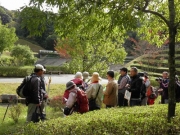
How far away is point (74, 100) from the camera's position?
5.28 metres

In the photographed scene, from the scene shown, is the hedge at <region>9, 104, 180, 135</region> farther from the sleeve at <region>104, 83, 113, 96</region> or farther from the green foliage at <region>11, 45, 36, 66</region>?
the green foliage at <region>11, 45, 36, 66</region>

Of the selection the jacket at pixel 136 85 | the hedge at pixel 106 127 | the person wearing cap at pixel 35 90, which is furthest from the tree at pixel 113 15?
the jacket at pixel 136 85

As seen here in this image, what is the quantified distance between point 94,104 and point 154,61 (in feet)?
66.9

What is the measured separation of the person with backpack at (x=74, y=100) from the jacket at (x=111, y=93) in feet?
4.54

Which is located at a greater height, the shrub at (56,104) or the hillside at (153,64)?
the hillside at (153,64)

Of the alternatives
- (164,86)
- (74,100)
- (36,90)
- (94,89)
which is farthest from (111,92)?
(164,86)

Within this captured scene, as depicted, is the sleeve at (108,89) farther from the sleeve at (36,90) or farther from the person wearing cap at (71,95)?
the sleeve at (36,90)

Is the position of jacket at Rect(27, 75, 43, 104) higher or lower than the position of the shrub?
higher

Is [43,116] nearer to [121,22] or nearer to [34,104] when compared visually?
[34,104]

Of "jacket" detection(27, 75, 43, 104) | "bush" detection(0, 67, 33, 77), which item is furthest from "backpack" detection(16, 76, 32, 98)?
"bush" detection(0, 67, 33, 77)

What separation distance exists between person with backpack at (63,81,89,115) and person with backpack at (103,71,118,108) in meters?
1.39

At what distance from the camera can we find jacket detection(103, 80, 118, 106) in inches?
264

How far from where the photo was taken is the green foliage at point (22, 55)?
29984 mm

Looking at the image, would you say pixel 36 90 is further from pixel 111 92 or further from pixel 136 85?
pixel 136 85
